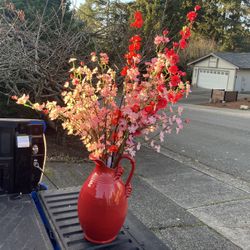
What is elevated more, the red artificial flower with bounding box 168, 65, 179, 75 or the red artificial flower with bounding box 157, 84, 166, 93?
the red artificial flower with bounding box 168, 65, 179, 75

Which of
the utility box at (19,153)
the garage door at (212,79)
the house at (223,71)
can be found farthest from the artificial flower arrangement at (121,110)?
the garage door at (212,79)

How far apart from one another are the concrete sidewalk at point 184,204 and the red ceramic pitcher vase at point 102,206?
5.20 ft

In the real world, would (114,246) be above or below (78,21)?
below

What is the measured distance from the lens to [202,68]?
113 feet

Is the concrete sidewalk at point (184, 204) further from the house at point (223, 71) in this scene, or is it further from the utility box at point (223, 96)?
the house at point (223, 71)

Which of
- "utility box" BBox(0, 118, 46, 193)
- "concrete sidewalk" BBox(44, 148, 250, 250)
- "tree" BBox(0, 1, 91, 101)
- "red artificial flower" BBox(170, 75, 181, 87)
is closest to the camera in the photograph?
"red artificial flower" BBox(170, 75, 181, 87)

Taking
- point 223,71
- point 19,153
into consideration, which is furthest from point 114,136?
point 223,71

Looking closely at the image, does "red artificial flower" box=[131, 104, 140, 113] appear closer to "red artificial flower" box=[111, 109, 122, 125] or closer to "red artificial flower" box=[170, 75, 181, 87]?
"red artificial flower" box=[111, 109, 122, 125]

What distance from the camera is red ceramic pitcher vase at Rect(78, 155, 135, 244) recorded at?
1894 millimetres

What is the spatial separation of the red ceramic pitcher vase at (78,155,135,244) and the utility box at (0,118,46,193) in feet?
2.03

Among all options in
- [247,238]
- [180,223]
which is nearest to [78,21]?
[180,223]

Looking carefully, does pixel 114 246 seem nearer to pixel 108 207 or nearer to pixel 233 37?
pixel 108 207

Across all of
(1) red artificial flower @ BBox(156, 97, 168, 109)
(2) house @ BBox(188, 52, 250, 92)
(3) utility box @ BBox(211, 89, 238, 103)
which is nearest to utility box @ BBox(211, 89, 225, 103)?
(3) utility box @ BBox(211, 89, 238, 103)

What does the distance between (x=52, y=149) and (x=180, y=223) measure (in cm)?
384
